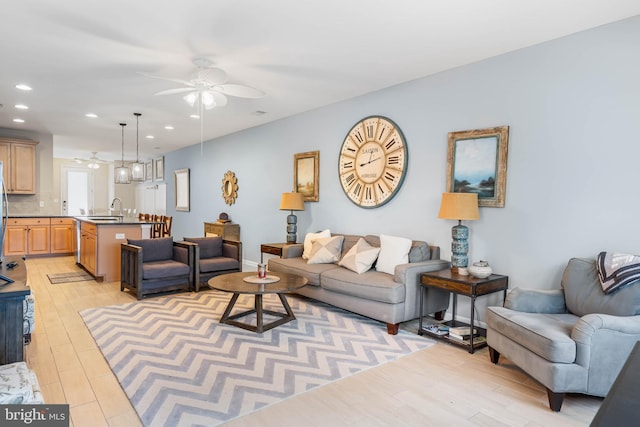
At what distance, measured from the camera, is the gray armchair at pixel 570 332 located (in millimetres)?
2232

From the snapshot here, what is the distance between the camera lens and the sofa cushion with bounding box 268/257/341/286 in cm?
420

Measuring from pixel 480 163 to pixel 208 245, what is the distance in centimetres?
376

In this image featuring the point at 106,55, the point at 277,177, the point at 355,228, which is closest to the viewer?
the point at 106,55

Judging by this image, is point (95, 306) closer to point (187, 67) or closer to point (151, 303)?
point (151, 303)

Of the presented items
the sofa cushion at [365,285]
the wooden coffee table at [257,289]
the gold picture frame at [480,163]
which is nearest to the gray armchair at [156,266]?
the wooden coffee table at [257,289]

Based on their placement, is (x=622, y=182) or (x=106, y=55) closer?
(x=622, y=182)

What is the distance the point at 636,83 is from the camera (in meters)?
2.75

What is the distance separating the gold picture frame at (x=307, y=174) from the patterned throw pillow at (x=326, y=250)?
106cm

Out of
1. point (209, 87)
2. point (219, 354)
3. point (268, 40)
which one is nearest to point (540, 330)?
point (219, 354)

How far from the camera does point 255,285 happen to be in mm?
3521

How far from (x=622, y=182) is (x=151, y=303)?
15.6ft

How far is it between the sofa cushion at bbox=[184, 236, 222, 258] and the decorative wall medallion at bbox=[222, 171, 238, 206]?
2012 millimetres

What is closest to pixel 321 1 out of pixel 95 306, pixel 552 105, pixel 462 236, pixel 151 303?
pixel 552 105

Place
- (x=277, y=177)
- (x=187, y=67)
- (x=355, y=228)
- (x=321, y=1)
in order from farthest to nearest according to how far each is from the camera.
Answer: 1. (x=277, y=177)
2. (x=355, y=228)
3. (x=187, y=67)
4. (x=321, y=1)
